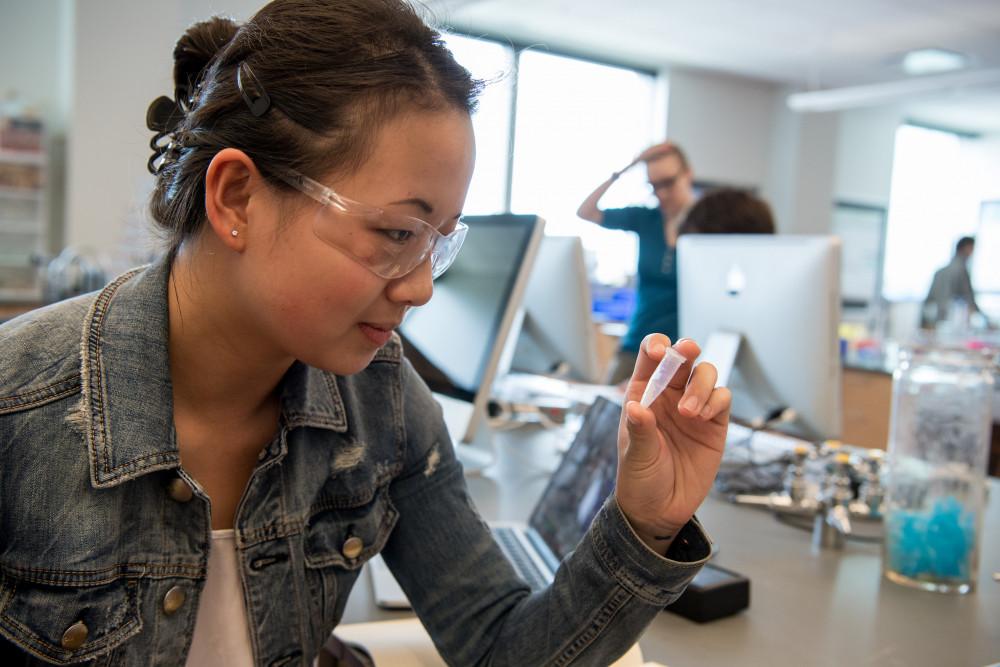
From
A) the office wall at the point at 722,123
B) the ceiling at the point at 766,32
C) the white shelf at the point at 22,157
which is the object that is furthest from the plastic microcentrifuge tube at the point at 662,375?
the office wall at the point at 722,123

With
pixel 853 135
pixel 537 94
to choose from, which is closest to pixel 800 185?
pixel 853 135

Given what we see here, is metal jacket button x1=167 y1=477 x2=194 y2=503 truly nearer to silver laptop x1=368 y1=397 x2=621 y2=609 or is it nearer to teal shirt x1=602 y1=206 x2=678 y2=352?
silver laptop x1=368 y1=397 x2=621 y2=609

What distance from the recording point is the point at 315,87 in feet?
2.45

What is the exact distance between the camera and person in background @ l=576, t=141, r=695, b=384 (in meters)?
2.95

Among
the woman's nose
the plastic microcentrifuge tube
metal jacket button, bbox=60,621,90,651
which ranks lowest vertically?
metal jacket button, bbox=60,621,90,651

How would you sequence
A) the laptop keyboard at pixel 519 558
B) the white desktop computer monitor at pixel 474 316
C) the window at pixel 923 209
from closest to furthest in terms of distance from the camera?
the laptop keyboard at pixel 519 558
the white desktop computer monitor at pixel 474 316
the window at pixel 923 209

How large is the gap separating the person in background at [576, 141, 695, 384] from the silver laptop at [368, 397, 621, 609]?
5.51ft

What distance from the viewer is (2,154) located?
490cm

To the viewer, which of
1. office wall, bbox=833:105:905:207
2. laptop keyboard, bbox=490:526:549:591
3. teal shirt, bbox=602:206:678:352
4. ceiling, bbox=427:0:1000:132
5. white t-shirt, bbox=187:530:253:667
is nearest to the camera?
white t-shirt, bbox=187:530:253:667

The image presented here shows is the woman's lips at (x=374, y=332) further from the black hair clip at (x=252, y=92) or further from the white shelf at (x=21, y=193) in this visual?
the white shelf at (x=21, y=193)

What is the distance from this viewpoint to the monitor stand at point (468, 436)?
1602 millimetres

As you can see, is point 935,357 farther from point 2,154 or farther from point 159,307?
point 2,154

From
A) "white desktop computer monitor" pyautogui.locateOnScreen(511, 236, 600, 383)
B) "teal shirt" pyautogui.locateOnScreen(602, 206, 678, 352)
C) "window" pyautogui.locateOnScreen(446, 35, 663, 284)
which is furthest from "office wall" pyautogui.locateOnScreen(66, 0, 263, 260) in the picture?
"white desktop computer monitor" pyautogui.locateOnScreen(511, 236, 600, 383)

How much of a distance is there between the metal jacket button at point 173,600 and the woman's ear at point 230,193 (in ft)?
1.07
